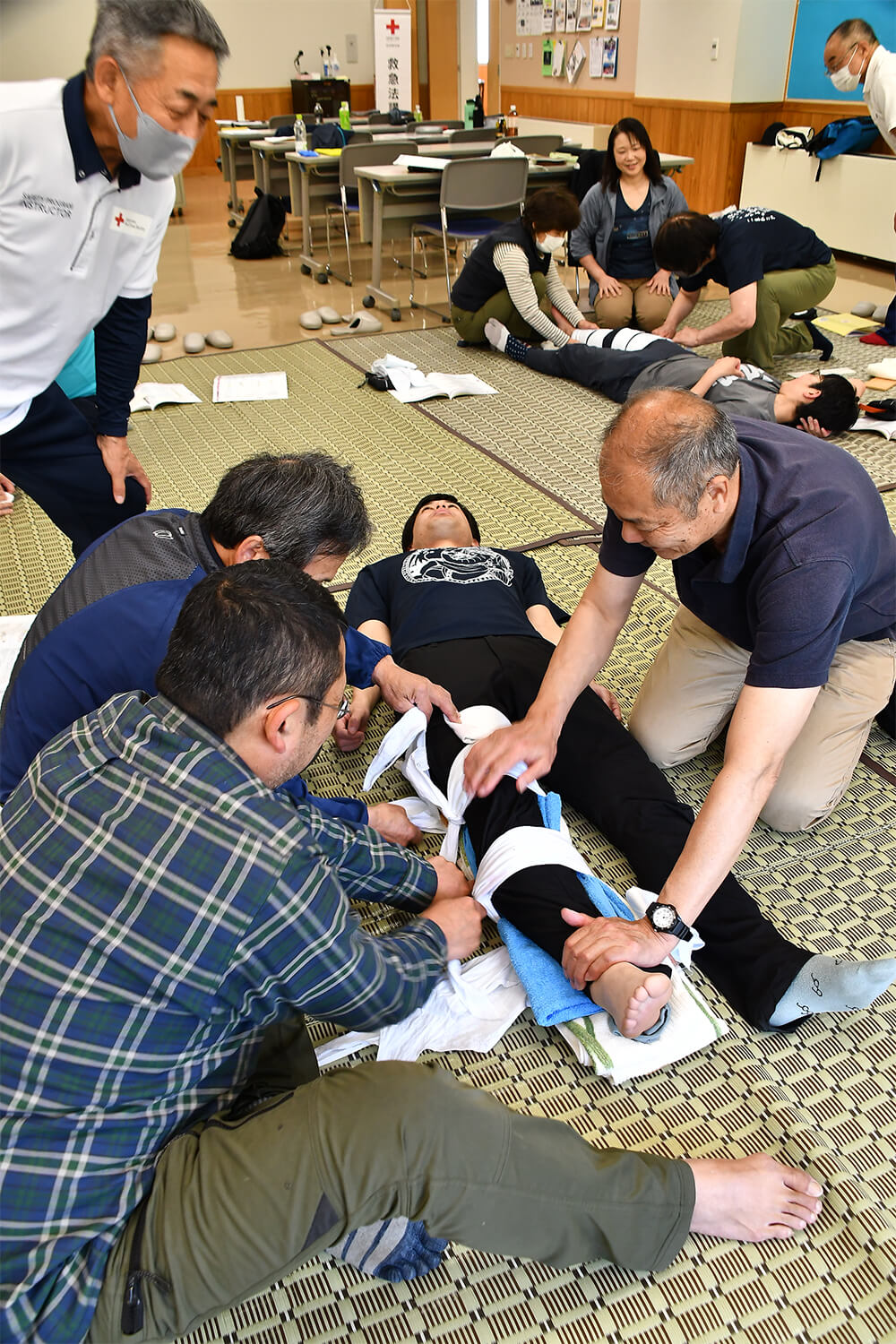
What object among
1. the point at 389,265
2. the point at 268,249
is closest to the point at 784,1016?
the point at 389,265

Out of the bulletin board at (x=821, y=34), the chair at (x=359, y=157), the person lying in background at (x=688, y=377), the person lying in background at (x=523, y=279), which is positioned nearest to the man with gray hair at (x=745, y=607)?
the person lying in background at (x=688, y=377)

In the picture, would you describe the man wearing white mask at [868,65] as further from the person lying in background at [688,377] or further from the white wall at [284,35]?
the white wall at [284,35]

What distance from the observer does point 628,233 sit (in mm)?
4602

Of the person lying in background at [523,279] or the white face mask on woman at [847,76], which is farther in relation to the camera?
the white face mask on woman at [847,76]

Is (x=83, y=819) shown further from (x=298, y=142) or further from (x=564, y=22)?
(x=564, y=22)

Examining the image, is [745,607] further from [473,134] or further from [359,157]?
[473,134]

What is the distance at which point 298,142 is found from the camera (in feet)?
20.1

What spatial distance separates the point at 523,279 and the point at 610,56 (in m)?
4.93

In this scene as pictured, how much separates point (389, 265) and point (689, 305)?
106 inches

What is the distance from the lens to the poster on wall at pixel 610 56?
7.71 metres

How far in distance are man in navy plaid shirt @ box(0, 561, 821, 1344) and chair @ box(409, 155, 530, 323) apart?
429 cm

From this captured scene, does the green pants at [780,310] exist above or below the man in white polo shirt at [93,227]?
below

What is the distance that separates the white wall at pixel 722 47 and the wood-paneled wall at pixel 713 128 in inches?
3.1

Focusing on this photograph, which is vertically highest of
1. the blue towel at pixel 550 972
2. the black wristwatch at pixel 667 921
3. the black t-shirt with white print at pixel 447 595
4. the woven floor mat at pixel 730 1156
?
the black t-shirt with white print at pixel 447 595
